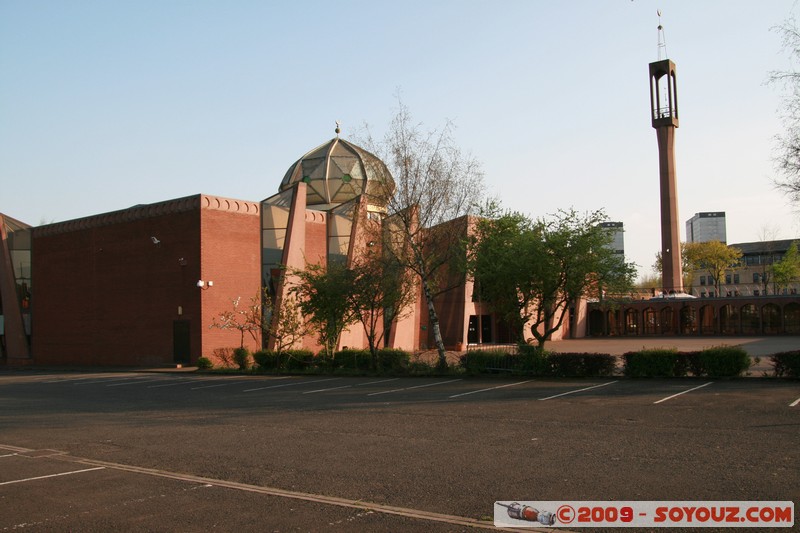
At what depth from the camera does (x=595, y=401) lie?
50.6 ft

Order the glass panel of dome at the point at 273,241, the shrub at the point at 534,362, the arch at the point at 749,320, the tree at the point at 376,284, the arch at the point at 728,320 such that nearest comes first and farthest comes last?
the shrub at the point at 534,362 → the tree at the point at 376,284 → the glass panel of dome at the point at 273,241 → the arch at the point at 749,320 → the arch at the point at 728,320

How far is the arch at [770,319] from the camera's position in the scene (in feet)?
181

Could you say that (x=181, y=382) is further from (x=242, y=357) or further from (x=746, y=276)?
(x=746, y=276)

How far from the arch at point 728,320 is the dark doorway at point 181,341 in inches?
1739

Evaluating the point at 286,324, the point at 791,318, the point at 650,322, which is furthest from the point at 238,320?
the point at 791,318

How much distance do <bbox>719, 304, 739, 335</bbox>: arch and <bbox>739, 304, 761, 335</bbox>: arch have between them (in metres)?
0.45

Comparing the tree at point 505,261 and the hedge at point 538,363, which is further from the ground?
the tree at point 505,261

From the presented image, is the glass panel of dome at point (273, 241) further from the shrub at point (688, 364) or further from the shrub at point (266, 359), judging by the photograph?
the shrub at point (688, 364)

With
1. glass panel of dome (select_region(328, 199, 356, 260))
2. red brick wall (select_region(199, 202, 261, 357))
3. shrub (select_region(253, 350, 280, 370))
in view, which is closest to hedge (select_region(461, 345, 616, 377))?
shrub (select_region(253, 350, 280, 370))

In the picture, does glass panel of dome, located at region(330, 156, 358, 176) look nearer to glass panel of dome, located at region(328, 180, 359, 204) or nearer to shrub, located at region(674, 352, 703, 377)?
glass panel of dome, located at region(328, 180, 359, 204)

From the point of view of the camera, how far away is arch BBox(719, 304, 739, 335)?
5672 centimetres

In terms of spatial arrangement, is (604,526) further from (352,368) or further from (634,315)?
(634,315)

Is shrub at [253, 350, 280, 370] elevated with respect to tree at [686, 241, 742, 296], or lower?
lower

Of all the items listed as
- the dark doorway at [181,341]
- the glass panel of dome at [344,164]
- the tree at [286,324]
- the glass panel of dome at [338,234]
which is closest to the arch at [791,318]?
the glass panel of dome at [344,164]
